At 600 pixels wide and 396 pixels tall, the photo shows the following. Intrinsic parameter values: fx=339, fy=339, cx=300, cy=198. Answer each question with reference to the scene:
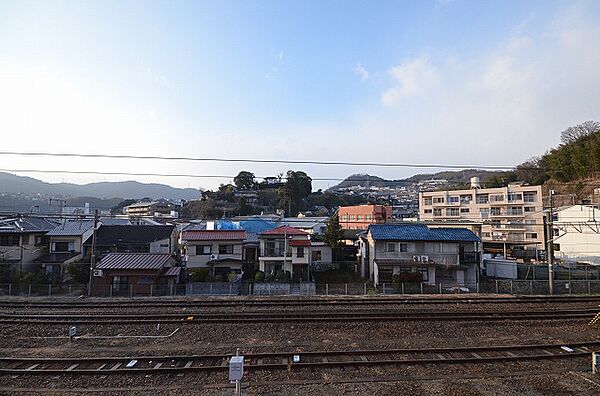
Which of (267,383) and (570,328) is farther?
(570,328)

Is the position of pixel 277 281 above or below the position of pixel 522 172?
below

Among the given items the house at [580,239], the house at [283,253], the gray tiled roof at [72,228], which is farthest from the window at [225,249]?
the house at [580,239]

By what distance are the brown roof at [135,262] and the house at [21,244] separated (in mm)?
7541

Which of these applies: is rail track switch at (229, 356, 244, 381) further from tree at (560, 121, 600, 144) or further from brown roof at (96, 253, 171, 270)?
tree at (560, 121, 600, 144)

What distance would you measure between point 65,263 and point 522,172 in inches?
2746

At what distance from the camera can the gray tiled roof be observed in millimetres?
29297

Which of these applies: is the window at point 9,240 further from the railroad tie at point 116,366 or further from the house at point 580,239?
the house at point 580,239

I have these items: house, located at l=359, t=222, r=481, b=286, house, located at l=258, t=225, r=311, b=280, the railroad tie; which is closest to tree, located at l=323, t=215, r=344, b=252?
house, located at l=258, t=225, r=311, b=280

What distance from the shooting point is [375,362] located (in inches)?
375

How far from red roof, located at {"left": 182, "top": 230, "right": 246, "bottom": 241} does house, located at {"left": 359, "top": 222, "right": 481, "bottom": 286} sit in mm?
10444

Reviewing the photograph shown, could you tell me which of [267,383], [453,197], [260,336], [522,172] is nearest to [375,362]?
[267,383]

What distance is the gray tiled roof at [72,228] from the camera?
2930 centimetres

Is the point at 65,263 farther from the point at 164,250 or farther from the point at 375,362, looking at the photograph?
the point at 375,362

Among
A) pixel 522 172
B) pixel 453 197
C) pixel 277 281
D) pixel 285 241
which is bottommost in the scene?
pixel 277 281
